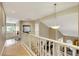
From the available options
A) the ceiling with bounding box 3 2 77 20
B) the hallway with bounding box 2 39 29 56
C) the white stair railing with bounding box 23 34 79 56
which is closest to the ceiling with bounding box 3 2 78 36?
the ceiling with bounding box 3 2 77 20

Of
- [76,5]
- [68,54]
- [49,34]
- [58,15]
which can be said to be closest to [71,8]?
[76,5]

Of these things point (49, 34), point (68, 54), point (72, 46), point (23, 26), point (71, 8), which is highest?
point (71, 8)

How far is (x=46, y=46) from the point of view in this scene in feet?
7.77

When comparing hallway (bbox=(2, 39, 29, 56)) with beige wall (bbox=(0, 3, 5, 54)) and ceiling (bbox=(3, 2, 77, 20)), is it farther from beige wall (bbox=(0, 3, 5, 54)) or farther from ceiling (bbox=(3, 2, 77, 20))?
ceiling (bbox=(3, 2, 77, 20))

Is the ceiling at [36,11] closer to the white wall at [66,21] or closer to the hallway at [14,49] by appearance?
the white wall at [66,21]

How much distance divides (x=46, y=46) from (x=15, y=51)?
24.1 inches

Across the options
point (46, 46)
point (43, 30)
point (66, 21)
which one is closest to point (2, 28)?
point (43, 30)

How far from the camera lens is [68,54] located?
205 cm

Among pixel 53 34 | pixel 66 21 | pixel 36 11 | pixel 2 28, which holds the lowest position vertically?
pixel 53 34

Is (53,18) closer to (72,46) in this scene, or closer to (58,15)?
(58,15)

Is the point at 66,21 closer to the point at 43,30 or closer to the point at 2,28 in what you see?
the point at 43,30

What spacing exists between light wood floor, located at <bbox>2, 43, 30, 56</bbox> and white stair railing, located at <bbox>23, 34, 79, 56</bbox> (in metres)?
0.20

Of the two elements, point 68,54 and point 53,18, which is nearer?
point 68,54

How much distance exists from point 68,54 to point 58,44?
10.1 inches
